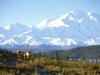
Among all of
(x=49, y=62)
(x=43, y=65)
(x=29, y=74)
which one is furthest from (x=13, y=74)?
(x=49, y=62)

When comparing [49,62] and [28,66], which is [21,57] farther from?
[28,66]

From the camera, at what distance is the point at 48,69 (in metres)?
29.7

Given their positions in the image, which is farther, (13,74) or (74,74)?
(74,74)

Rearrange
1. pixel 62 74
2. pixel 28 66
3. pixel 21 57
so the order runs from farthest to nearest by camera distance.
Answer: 1. pixel 21 57
2. pixel 28 66
3. pixel 62 74

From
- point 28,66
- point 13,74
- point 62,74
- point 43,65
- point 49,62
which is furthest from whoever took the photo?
point 49,62

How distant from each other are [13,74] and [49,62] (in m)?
12.5

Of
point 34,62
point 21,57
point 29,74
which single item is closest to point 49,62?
point 34,62

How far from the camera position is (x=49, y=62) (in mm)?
35125

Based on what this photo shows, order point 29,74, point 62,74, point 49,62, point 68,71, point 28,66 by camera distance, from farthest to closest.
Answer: point 49,62
point 28,66
point 68,71
point 62,74
point 29,74

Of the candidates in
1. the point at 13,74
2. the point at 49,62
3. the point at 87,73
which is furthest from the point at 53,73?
the point at 49,62

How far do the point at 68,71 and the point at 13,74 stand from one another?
693 centimetres

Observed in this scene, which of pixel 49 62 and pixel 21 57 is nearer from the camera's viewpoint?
pixel 49 62

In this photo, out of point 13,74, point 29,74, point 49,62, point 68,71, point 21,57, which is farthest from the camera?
point 21,57

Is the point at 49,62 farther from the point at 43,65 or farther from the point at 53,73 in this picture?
the point at 53,73
